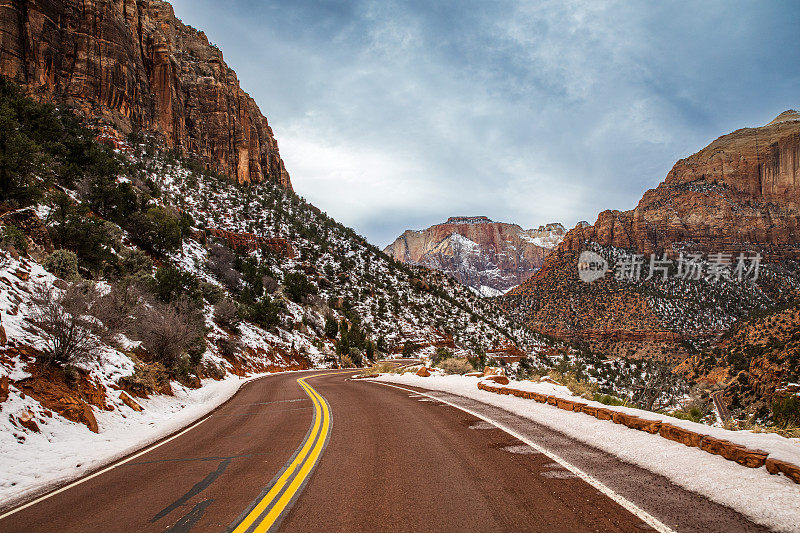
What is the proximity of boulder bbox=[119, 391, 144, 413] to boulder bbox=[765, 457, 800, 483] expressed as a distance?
488 inches

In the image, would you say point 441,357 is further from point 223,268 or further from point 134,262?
point 134,262

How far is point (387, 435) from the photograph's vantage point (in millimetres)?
7254

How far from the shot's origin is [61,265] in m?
14.5

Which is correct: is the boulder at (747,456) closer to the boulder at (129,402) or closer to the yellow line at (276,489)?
the yellow line at (276,489)

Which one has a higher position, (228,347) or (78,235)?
(78,235)

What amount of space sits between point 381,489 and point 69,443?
21.2 feet

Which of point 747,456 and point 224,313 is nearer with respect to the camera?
point 747,456

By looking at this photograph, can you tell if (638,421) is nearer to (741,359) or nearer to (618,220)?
(741,359)

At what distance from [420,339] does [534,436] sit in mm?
47932

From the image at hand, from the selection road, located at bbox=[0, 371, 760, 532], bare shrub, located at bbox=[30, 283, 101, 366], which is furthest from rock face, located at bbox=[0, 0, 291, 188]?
road, located at bbox=[0, 371, 760, 532]

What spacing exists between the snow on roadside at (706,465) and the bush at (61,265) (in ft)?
53.7

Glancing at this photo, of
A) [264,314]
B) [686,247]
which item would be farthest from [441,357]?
[686,247]

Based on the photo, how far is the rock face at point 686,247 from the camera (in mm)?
75312

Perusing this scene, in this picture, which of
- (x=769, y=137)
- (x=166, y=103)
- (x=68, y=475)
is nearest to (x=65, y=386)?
(x=68, y=475)
